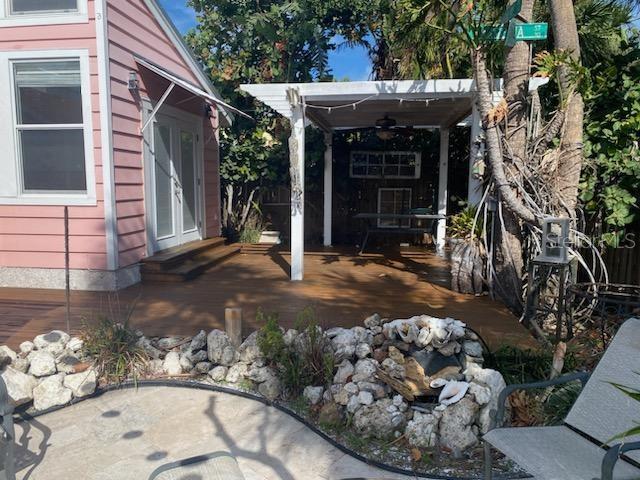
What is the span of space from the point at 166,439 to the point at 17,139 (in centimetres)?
428

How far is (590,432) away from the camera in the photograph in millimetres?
2053

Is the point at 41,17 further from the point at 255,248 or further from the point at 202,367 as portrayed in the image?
the point at 255,248

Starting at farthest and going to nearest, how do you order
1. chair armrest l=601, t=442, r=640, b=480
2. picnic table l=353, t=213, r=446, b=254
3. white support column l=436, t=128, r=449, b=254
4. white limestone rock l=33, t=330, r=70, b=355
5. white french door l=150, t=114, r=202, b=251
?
white support column l=436, t=128, r=449, b=254 → picnic table l=353, t=213, r=446, b=254 → white french door l=150, t=114, r=202, b=251 → white limestone rock l=33, t=330, r=70, b=355 → chair armrest l=601, t=442, r=640, b=480

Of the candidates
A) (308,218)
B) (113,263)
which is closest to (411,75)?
(308,218)

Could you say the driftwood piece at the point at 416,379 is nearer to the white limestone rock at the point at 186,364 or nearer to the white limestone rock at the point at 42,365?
the white limestone rock at the point at 186,364

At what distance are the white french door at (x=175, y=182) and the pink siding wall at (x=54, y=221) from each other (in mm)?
991

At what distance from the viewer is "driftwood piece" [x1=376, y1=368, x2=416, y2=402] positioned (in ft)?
9.71

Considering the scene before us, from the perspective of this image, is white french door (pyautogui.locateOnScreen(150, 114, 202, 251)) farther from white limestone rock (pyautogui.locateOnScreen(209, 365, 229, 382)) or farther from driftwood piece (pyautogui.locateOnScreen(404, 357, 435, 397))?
driftwood piece (pyautogui.locateOnScreen(404, 357, 435, 397))

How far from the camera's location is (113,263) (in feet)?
17.2

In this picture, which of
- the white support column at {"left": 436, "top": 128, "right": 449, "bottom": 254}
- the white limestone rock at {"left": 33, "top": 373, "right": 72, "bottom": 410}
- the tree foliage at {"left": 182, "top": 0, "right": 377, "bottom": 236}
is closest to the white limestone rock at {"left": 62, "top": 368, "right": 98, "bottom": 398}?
the white limestone rock at {"left": 33, "top": 373, "right": 72, "bottom": 410}

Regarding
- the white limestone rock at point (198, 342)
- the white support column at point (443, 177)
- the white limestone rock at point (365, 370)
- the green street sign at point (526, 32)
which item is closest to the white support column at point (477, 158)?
the green street sign at point (526, 32)

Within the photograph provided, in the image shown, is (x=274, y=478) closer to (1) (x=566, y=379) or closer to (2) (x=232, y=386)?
(2) (x=232, y=386)

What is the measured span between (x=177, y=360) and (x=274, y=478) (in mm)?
1397

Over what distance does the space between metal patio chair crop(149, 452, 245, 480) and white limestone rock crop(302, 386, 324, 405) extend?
128 centimetres
